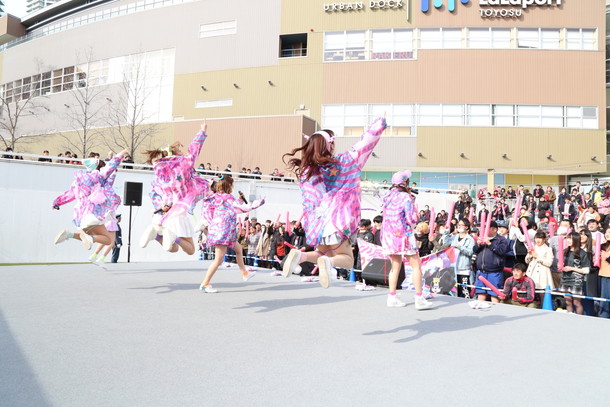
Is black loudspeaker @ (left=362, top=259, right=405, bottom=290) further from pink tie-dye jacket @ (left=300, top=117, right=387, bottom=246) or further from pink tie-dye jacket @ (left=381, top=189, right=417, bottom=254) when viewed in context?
pink tie-dye jacket @ (left=300, top=117, right=387, bottom=246)

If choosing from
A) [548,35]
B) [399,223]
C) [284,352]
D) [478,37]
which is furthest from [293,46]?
[284,352]

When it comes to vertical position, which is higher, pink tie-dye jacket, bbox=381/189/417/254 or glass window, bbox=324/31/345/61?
glass window, bbox=324/31/345/61

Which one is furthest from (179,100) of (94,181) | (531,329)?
(531,329)

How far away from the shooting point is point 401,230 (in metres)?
6.12

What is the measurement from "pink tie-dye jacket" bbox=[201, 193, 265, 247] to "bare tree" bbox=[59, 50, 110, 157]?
2950 cm

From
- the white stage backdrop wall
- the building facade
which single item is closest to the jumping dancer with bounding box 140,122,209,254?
the white stage backdrop wall

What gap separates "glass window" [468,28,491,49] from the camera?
27672 millimetres

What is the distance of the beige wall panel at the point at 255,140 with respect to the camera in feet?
90.2

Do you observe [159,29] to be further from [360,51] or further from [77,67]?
[360,51]

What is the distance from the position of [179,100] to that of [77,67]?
1091 centimetres

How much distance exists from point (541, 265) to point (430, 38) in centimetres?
2363

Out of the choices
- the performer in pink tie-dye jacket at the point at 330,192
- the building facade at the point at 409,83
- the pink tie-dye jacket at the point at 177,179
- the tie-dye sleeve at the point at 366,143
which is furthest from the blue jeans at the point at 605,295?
the building facade at the point at 409,83

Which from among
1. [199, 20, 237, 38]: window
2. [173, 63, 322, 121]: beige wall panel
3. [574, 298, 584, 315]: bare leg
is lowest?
[574, 298, 584, 315]: bare leg

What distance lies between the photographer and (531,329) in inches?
205
